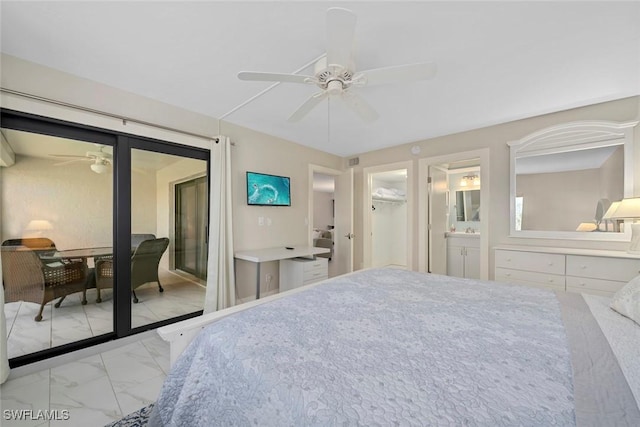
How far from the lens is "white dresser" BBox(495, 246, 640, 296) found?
89.3 inches

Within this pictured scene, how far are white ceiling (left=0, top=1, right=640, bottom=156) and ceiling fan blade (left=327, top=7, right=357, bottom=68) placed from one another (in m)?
0.29

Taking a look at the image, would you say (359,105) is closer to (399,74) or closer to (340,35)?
(399,74)

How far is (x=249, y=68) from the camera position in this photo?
2.06 meters

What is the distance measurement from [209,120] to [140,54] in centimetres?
113

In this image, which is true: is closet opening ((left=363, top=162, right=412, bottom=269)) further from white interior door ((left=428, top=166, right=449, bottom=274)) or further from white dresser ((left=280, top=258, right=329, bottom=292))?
white dresser ((left=280, top=258, right=329, bottom=292))

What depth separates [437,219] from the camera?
416 cm

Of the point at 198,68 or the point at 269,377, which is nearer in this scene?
the point at 269,377

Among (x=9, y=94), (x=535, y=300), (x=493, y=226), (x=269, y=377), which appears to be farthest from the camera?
(x=493, y=226)

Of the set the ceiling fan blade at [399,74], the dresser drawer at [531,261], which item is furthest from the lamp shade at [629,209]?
the ceiling fan blade at [399,74]

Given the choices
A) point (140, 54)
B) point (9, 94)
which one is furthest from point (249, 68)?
point (9, 94)

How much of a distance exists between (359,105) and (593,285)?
110 inches

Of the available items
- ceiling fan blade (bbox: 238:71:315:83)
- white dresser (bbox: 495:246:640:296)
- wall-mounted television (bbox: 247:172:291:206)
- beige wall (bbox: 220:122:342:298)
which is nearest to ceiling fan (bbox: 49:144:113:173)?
beige wall (bbox: 220:122:342:298)

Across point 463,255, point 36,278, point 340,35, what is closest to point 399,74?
point 340,35

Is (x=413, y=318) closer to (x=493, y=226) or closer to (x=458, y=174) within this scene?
(x=493, y=226)
